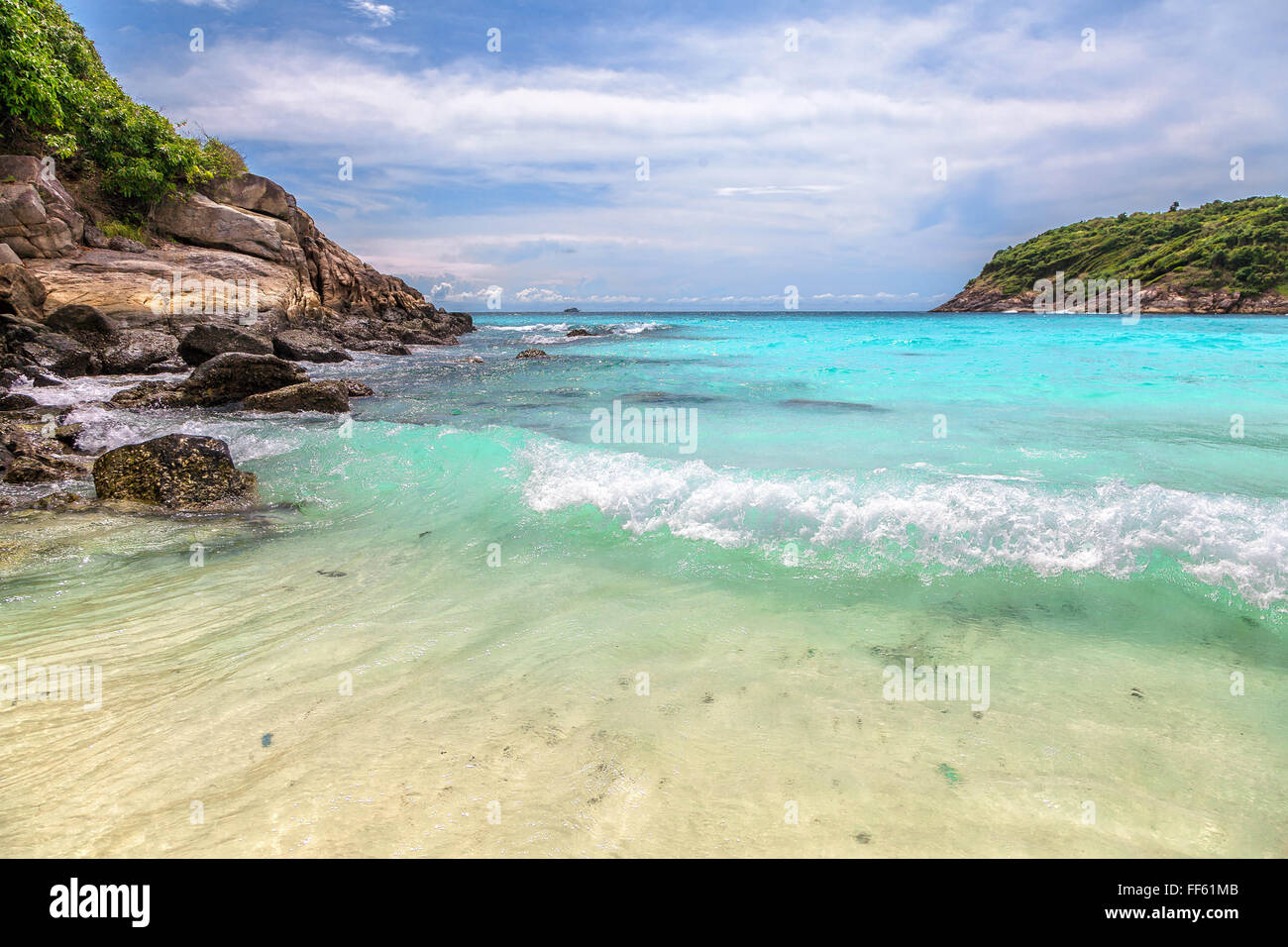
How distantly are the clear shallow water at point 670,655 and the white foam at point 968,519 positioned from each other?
0.03 metres

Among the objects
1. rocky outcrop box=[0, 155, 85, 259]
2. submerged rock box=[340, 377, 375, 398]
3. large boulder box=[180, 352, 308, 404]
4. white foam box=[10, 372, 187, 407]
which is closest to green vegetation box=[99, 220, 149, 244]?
rocky outcrop box=[0, 155, 85, 259]

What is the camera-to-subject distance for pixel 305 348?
20625 mm

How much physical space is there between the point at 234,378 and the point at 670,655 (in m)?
13.9

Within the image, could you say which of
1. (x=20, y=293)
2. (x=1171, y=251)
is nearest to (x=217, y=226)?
(x=20, y=293)

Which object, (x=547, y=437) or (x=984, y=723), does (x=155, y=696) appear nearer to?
(x=984, y=723)

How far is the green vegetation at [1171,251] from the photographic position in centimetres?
6044

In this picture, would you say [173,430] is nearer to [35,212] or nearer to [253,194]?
[35,212]

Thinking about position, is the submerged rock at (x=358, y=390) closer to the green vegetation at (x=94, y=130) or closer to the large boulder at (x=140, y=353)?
the large boulder at (x=140, y=353)

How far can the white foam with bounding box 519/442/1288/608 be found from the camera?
4.93 metres

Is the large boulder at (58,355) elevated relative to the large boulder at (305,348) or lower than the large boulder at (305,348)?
lower

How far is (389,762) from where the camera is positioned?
9.07 ft

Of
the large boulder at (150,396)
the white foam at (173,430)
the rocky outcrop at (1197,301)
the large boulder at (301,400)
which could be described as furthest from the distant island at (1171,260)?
the large boulder at (150,396)

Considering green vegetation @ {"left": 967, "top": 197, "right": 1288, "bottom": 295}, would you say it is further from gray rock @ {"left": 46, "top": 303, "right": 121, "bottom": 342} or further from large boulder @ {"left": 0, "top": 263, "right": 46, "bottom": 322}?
large boulder @ {"left": 0, "top": 263, "right": 46, "bottom": 322}
